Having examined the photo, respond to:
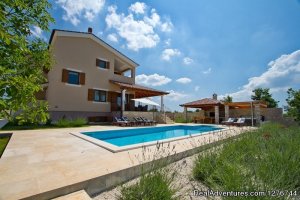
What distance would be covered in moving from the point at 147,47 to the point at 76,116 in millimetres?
10861

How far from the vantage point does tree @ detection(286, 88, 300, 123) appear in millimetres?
19156

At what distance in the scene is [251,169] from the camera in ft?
10.7

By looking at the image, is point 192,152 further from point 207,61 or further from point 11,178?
point 207,61

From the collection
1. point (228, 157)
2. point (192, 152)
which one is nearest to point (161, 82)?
point (192, 152)

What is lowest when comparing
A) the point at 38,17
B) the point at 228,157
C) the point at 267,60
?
the point at 228,157

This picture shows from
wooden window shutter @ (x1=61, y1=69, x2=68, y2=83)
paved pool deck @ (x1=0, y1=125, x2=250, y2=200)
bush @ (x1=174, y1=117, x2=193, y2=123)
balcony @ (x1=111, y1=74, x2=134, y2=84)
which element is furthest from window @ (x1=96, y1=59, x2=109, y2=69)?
paved pool deck @ (x1=0, y1=125, x2=250, y2=200)

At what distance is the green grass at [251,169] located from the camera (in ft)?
8.55

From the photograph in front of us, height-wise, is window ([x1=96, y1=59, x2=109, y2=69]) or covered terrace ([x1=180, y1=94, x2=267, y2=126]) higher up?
window ([x1=96, y1=59, x2=109, y2=69])

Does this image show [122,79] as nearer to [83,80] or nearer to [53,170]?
[83,80]

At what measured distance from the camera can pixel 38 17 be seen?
323 centimetres

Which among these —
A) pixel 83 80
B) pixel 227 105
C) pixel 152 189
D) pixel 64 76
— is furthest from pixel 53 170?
pixel 227 105

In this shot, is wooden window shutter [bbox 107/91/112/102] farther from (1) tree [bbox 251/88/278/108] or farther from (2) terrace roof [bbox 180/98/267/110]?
(1) tree [bbox 251/88/278/108]

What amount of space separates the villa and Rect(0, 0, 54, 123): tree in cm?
1329

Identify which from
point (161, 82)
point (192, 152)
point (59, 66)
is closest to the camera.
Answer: point (192, 152)
